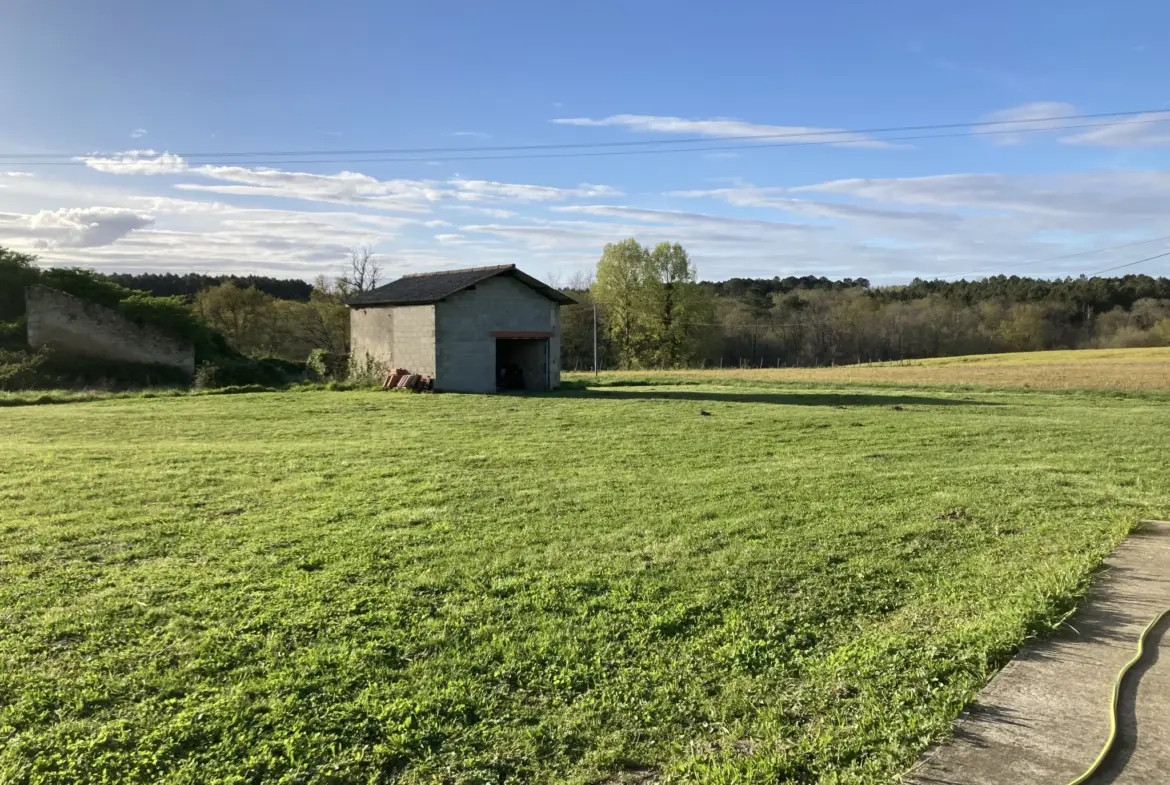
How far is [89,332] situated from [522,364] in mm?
17706

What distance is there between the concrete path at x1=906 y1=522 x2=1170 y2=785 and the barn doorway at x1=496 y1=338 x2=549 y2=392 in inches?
894

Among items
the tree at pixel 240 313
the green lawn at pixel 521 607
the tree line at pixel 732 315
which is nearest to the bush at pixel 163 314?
the tree line at pixel 732 315

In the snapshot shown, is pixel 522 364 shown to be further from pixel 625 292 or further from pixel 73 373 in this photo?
pixel 625 292

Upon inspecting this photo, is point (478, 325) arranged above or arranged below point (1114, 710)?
above

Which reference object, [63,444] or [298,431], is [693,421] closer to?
[298,431]

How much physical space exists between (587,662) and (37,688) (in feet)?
8.07

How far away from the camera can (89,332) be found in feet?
100.0

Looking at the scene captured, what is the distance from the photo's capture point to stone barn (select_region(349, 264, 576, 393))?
24266 millimetres

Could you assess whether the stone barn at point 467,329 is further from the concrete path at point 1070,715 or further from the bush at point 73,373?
the concrete path at point 1070,715

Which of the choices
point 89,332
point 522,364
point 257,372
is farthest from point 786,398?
point 89,332

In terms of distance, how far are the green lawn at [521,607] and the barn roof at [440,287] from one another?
14.6m

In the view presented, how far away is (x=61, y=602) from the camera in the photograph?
4543 millimetres

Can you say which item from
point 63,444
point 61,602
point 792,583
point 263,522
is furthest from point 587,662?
point 63,444

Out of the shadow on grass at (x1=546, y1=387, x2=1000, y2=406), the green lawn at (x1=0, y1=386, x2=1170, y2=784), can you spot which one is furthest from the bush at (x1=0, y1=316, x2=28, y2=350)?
the green lawn at (x1=0, y1=386, x2=1170, y2=784)
